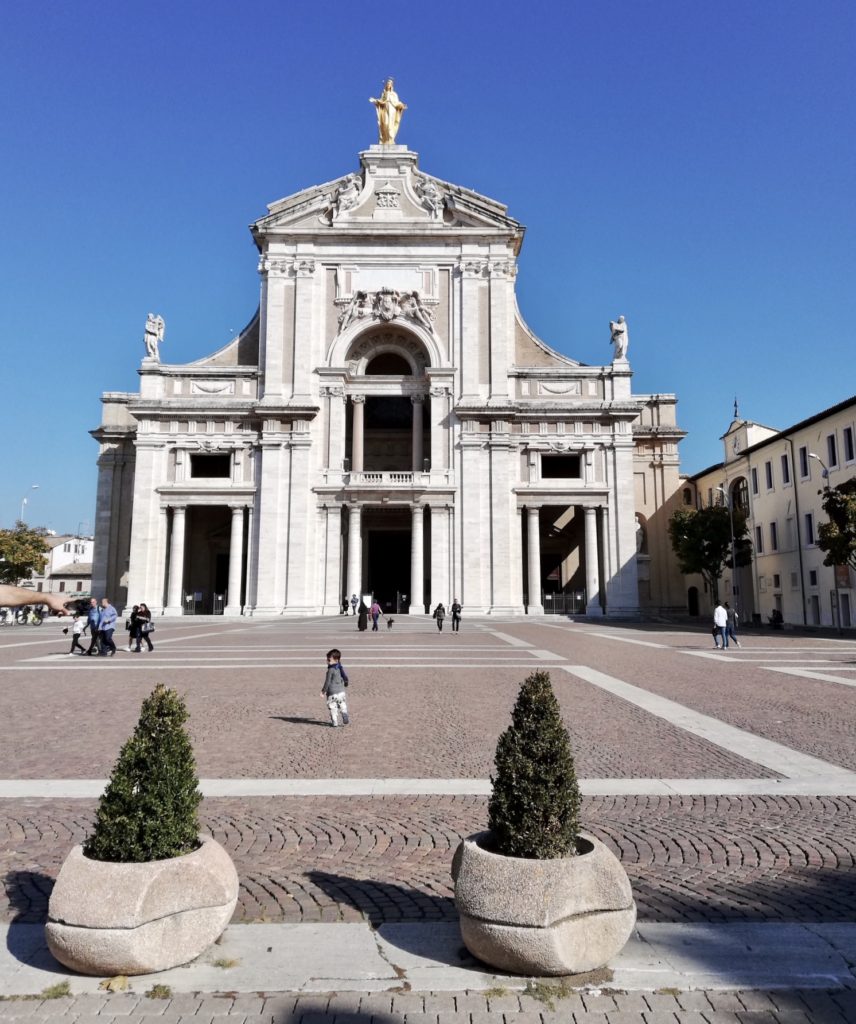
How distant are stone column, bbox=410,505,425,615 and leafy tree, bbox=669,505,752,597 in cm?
1659

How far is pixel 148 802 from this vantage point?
3.75m

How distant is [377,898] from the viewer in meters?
4.60

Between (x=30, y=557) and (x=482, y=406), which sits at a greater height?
(x=482, y=406)

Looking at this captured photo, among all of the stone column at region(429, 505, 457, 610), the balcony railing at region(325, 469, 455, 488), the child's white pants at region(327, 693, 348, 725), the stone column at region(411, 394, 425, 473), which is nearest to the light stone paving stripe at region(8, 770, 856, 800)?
the child's white pants at region(327, 693, 348, 725)

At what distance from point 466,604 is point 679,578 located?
56.1ft

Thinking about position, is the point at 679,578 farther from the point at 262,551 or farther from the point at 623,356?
the point at 262,551

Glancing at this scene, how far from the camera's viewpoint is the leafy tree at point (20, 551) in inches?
2036

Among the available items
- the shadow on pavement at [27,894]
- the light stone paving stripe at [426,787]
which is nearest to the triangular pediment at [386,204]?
the light stone paving stripe at [426,787]

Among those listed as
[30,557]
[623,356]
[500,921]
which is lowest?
[500,921]

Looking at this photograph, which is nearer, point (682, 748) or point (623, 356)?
point (682, 748)

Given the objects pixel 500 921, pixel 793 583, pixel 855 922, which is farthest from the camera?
pixel 793 583

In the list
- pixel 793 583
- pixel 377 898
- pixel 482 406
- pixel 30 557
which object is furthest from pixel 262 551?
pixel 377 898

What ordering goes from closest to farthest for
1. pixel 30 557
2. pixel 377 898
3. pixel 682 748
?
1. pixel 377 898
2. pixel 682 748
3. pixel 30 557

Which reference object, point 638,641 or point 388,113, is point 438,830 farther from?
point 388,113
